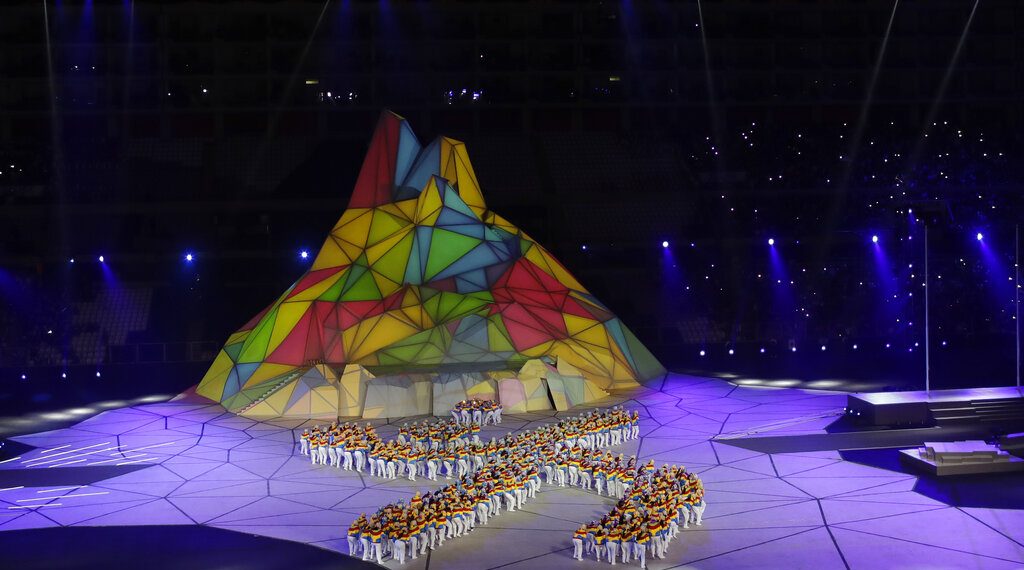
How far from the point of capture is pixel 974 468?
1077 inches

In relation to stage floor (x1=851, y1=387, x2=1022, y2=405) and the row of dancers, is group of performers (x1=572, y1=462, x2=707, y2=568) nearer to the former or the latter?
the row of dancers

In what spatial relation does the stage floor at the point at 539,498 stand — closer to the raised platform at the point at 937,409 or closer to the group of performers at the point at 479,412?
the group of performers at the point at 479,412

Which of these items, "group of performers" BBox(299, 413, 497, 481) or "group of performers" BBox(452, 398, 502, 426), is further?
"group of performers" BBox(452, 398, 502, 426)

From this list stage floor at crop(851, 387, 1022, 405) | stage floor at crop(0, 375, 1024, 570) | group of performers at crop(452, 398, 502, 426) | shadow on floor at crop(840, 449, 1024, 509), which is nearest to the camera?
stage floor at crop(0, 375, 1024, 570)

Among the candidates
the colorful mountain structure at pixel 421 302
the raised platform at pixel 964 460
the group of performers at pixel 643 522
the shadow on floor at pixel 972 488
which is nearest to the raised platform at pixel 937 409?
the shadow on floor at pixel 972 488

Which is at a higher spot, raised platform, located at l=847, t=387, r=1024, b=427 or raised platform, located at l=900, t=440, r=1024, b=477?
raised platform, located at l=847, t=387, r=1024, b=427

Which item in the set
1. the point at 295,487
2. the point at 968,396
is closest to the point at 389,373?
the point at 295,487

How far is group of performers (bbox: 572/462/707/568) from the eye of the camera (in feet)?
68.8

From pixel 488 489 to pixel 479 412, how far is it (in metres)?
10.6

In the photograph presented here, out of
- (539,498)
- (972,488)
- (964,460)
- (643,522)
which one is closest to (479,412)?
(539,498)

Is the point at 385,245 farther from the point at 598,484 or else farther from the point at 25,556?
the point at 25,556

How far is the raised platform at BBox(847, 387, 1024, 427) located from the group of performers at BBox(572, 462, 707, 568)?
10554 mm

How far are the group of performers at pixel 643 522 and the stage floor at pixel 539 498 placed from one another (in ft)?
1.12

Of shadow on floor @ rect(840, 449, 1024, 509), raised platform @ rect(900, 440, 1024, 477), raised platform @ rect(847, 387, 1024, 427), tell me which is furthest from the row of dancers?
raised platform @ rect(900, 440, 1024, 477)
